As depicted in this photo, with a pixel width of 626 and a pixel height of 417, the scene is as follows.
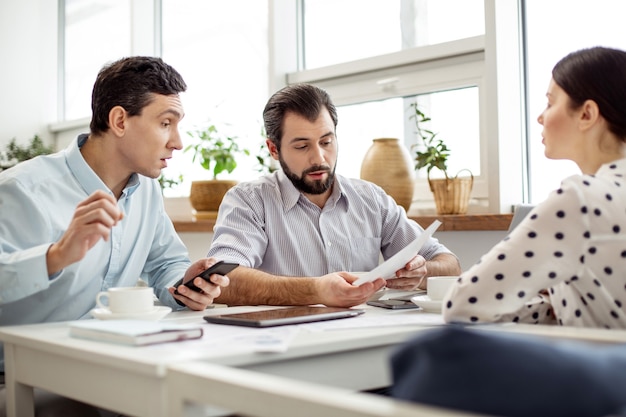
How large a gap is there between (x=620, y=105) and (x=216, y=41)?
126 inches

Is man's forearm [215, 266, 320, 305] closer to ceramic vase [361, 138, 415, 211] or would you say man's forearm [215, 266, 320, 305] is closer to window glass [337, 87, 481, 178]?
ceramic vase [361, 138, 415, 211]

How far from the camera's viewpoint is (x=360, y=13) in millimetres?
3455

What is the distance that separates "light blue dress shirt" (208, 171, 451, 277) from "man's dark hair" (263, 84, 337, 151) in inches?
6.7

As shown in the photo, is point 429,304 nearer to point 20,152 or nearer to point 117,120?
point 117,120

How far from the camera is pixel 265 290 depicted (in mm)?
1964

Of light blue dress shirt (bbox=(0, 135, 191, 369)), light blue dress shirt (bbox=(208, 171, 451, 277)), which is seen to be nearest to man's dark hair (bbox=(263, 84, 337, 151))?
light blue dress shirt (bbox=(208, 171, 451, 277))

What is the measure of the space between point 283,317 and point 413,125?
6.23 feet

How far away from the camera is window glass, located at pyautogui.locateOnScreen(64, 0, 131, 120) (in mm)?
5008

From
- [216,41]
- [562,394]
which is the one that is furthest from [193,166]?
[562,394]

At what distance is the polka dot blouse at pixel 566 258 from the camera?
1.22 m

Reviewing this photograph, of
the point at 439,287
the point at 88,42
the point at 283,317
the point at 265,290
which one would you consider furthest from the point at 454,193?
the point at 88,42

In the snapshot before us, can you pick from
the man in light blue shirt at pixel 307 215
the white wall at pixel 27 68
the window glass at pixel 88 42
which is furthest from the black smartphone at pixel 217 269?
the white wall at pixel 27 68

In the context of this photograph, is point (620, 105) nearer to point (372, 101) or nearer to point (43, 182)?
point (43, 182)

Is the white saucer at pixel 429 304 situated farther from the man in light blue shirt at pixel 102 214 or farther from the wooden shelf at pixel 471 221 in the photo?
the wooden shelf at pixel 471 221
